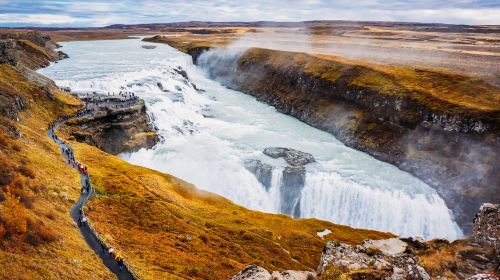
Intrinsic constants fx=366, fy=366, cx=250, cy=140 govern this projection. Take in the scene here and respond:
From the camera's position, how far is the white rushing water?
60.0m

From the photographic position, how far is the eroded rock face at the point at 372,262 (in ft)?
73.0

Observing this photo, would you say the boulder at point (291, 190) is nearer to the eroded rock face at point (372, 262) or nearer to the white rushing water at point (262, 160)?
the white rushing water at point (262, 160)

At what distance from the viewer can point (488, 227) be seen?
26.8m

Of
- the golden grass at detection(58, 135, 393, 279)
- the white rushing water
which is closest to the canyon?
the golden grass at detection(58, 135, 393, 279)

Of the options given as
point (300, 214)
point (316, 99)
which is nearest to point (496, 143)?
point (300, 214)

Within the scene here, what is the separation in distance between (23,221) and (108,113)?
162 feet

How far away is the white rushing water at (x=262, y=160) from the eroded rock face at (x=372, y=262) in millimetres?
→ 33563

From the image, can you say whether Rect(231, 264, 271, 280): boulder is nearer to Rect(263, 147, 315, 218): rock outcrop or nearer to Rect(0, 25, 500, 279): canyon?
Rect(0, 25, 500, 279): canyon

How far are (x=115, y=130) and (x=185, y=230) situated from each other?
39.2m

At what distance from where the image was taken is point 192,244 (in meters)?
38.7

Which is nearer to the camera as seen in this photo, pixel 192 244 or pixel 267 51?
pixel 192 244

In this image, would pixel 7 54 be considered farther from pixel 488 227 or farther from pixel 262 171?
pixel 488 227

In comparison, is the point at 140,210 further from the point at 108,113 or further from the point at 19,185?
the point at 108,113

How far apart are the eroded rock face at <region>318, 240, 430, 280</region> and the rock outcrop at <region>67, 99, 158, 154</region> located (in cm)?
5533
